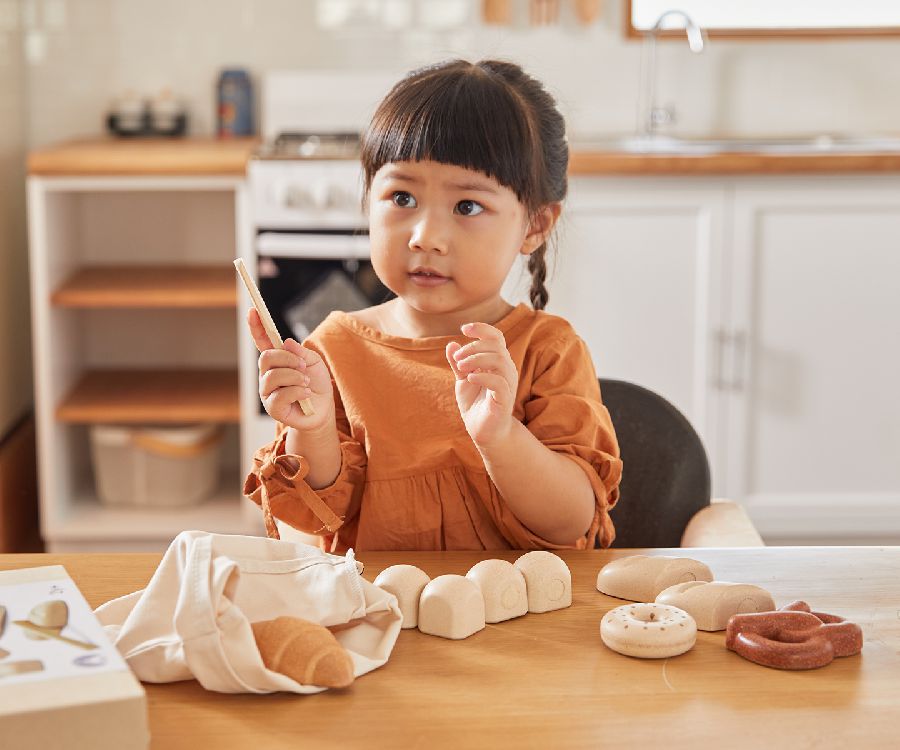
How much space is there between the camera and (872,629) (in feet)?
2.96

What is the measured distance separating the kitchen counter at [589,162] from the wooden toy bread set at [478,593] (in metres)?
1.89

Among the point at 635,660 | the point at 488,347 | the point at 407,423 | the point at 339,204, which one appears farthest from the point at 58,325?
the point at 635,660

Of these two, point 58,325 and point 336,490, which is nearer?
point 336,490

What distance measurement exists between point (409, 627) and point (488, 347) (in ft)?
0.81

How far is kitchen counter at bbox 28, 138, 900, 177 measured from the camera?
2.79 metres

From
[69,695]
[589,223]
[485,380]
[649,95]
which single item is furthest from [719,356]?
[69,695]

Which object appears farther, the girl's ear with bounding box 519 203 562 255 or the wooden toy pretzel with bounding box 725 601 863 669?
the girl's ear with bounding box 519 203 562 255

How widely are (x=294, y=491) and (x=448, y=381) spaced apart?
22cm

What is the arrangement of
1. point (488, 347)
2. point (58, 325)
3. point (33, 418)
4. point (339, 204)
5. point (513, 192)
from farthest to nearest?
point (33, 418) → point (58, 325) → point (339, 204) → point (513, 192) → point (488, 347)

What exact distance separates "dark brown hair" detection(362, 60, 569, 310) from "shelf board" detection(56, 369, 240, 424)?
5.89 ft

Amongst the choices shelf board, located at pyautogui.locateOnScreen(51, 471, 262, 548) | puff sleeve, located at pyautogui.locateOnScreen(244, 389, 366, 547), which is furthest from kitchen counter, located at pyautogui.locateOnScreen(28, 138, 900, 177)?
puff sleeve, located at pyautogui.locateOnScreen(244, 389, 366, 547)

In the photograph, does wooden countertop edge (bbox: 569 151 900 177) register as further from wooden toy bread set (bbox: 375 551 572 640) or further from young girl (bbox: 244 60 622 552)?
wooden toy bread set (bbox: 375 551 572 640)

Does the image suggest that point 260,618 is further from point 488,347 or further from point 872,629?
→ point 872,629

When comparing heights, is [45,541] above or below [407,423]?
below
